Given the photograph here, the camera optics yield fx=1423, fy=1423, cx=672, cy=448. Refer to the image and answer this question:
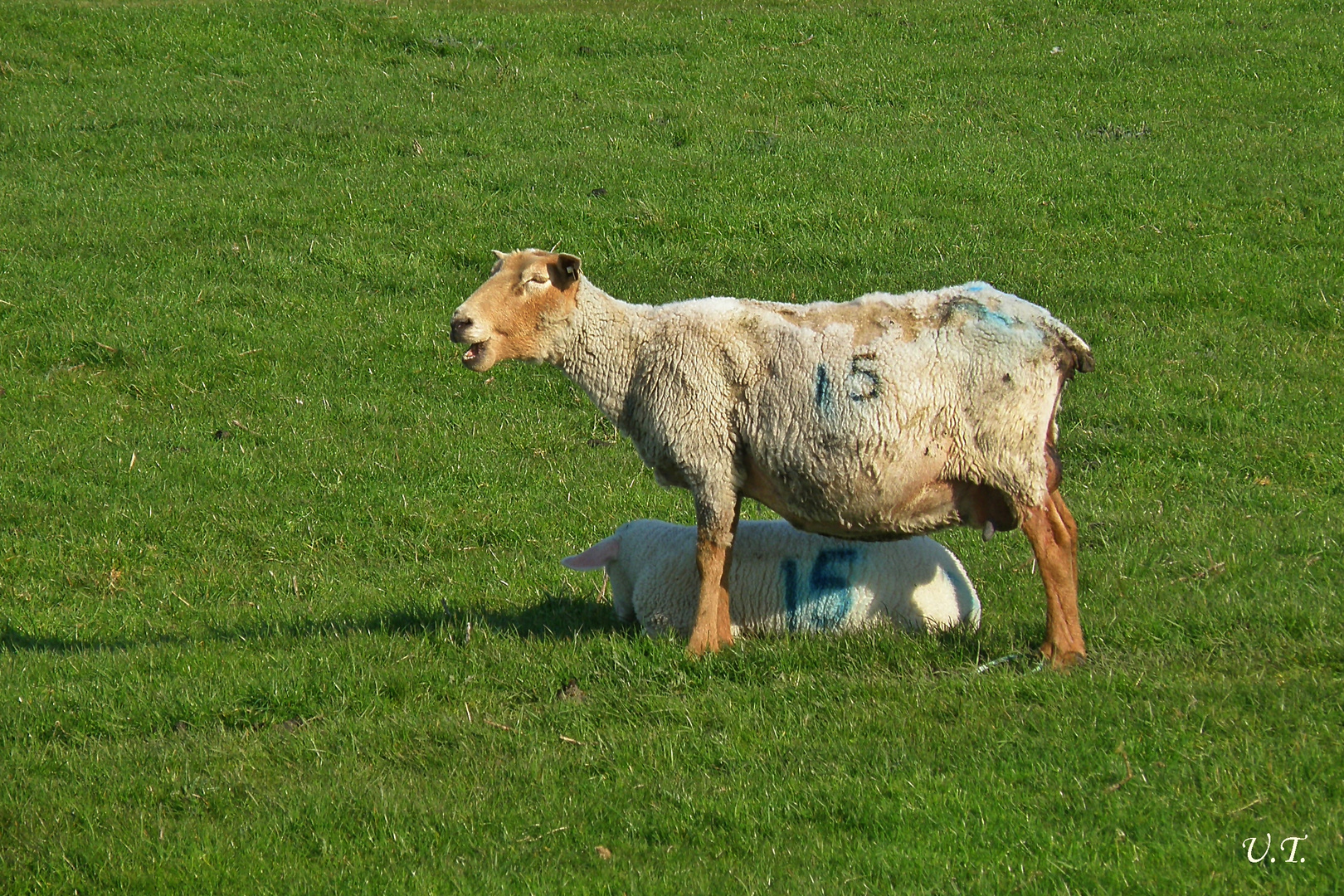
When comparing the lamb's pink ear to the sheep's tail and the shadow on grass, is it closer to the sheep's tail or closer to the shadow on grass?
the shadow on grass

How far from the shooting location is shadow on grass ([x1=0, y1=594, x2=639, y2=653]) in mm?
7773

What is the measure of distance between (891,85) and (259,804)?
16311 millimetres

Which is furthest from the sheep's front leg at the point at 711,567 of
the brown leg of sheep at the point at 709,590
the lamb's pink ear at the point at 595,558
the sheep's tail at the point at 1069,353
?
the sheep's tail at the point at 1069,353

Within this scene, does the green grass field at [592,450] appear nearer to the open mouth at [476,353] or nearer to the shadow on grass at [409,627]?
the shadow on grass at [409,627]

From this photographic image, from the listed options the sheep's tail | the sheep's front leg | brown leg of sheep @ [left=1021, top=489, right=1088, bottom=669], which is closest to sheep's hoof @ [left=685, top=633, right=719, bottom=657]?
the sheep's front leg

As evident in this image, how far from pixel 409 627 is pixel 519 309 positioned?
195 cm

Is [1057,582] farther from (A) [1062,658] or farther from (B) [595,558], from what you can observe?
(B) [595,558]

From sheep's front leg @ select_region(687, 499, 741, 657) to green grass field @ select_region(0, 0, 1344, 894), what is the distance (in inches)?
7.3

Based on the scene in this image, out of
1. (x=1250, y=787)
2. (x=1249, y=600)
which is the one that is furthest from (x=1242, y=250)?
(x=1250, y=787)

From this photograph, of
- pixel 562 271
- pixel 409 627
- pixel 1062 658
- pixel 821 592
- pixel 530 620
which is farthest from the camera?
pixel 530 620

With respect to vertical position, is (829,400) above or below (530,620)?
above

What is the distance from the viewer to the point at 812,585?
7445mm

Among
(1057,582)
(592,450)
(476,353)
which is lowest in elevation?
(592,450)

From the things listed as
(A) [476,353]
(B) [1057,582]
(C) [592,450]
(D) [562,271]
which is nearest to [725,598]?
(B) [1057,582]
